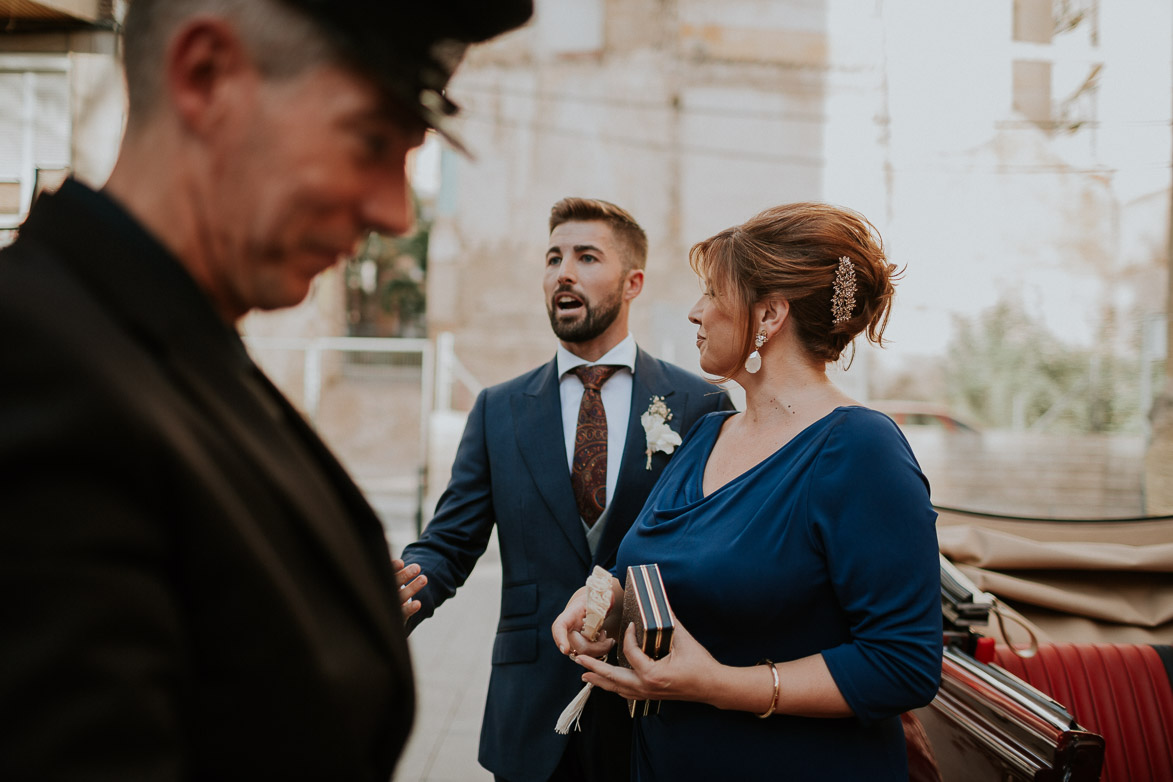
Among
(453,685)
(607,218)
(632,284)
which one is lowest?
(453,685)

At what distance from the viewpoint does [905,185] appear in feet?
41.5

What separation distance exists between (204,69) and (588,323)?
208 cm

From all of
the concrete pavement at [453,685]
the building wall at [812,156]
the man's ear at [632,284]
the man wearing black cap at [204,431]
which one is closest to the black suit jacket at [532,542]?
the concrete pavement at [453,685]

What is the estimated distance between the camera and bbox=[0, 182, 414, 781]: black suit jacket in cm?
53

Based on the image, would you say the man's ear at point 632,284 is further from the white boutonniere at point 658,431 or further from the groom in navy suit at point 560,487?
Answer: the white boutonniere at point 658,431

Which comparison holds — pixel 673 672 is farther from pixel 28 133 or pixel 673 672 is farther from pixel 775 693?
pixel 28 133

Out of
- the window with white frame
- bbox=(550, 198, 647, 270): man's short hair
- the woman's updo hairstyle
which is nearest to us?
the woman's updo hairstyle

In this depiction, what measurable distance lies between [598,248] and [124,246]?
227cm

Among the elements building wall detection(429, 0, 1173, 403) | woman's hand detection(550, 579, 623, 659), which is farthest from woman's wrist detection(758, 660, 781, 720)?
building wall detection(429, 0, 1173, 403)

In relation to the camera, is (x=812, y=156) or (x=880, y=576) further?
(x=812, y=156)

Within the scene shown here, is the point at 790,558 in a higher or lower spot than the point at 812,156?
lower

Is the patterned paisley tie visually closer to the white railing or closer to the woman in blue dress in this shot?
the woman in blue dress

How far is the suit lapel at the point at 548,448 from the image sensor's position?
246 cm

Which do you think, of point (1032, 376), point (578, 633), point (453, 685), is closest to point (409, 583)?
point (578, 633)
